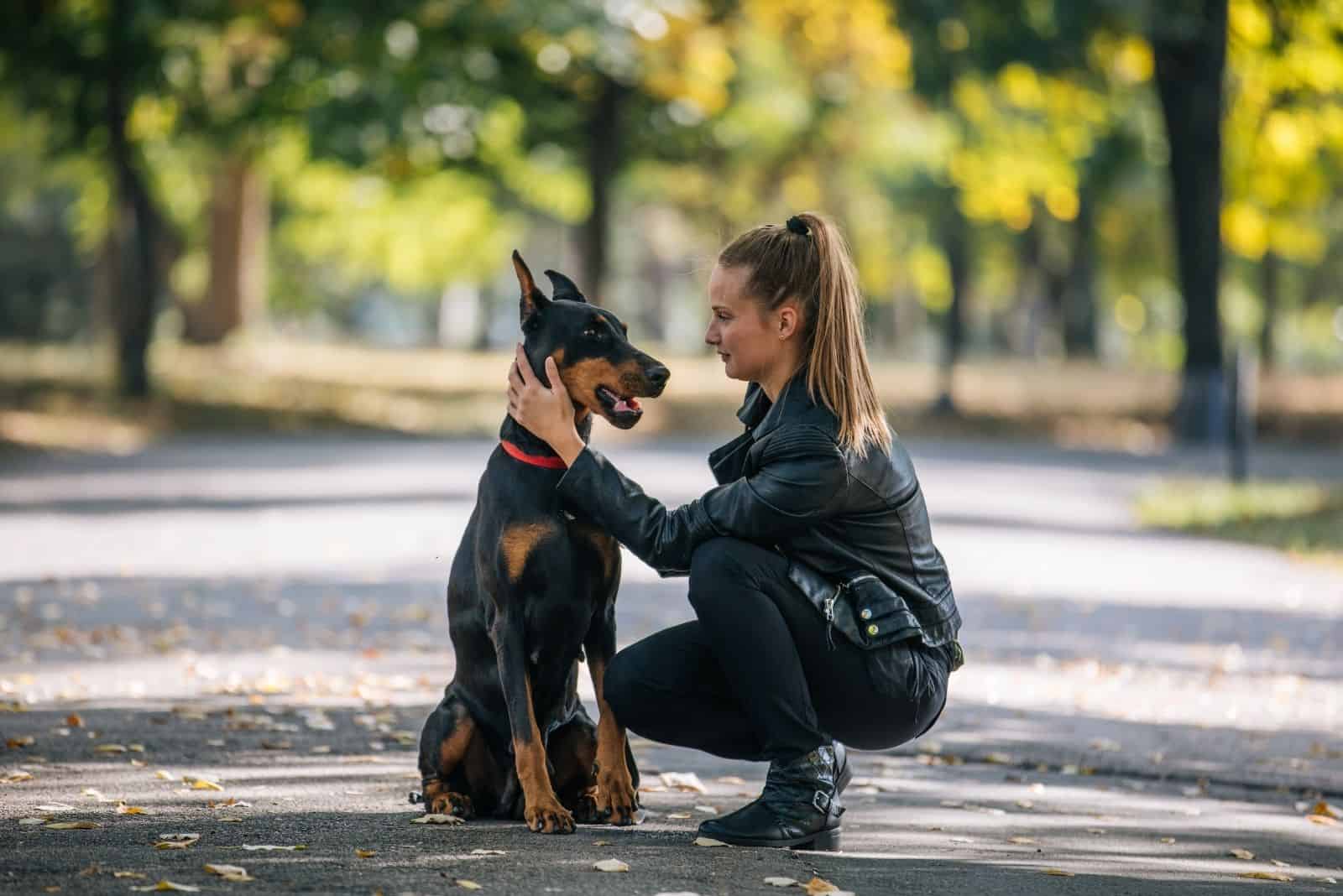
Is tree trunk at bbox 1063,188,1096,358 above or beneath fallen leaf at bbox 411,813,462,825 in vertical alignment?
above

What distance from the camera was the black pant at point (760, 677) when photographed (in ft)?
17.2

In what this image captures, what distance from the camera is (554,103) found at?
29.0 metres

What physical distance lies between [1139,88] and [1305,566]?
61.1 ft

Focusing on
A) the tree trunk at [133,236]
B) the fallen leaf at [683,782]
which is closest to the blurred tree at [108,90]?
the tree trunk at [133,236]

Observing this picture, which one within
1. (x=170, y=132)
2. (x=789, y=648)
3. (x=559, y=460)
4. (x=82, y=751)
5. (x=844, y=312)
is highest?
(x=170, y=132)

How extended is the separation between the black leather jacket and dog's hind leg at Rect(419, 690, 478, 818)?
693 mm

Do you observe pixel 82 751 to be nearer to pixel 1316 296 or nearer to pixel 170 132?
pixel 170 132

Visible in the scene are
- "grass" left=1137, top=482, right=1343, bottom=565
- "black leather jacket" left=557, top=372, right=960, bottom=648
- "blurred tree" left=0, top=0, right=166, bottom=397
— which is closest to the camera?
"black leather jacket" left=557, top=372, right=960, bottom=648

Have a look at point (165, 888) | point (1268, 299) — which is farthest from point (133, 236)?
point (1268, 299)

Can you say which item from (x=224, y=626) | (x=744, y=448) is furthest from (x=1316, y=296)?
(x=744, y=448)

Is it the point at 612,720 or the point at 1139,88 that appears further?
the point at 1139,88

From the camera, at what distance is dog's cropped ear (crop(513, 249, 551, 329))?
507cm

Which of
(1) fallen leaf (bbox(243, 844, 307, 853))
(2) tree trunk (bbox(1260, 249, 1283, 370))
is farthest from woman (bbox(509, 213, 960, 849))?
(2) tree trunk (bbox(1260, 249, 1283, 370))

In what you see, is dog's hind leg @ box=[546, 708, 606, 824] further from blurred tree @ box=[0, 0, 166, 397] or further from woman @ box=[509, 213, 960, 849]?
blurred tree @ box=[0, 0, 166, 397]
